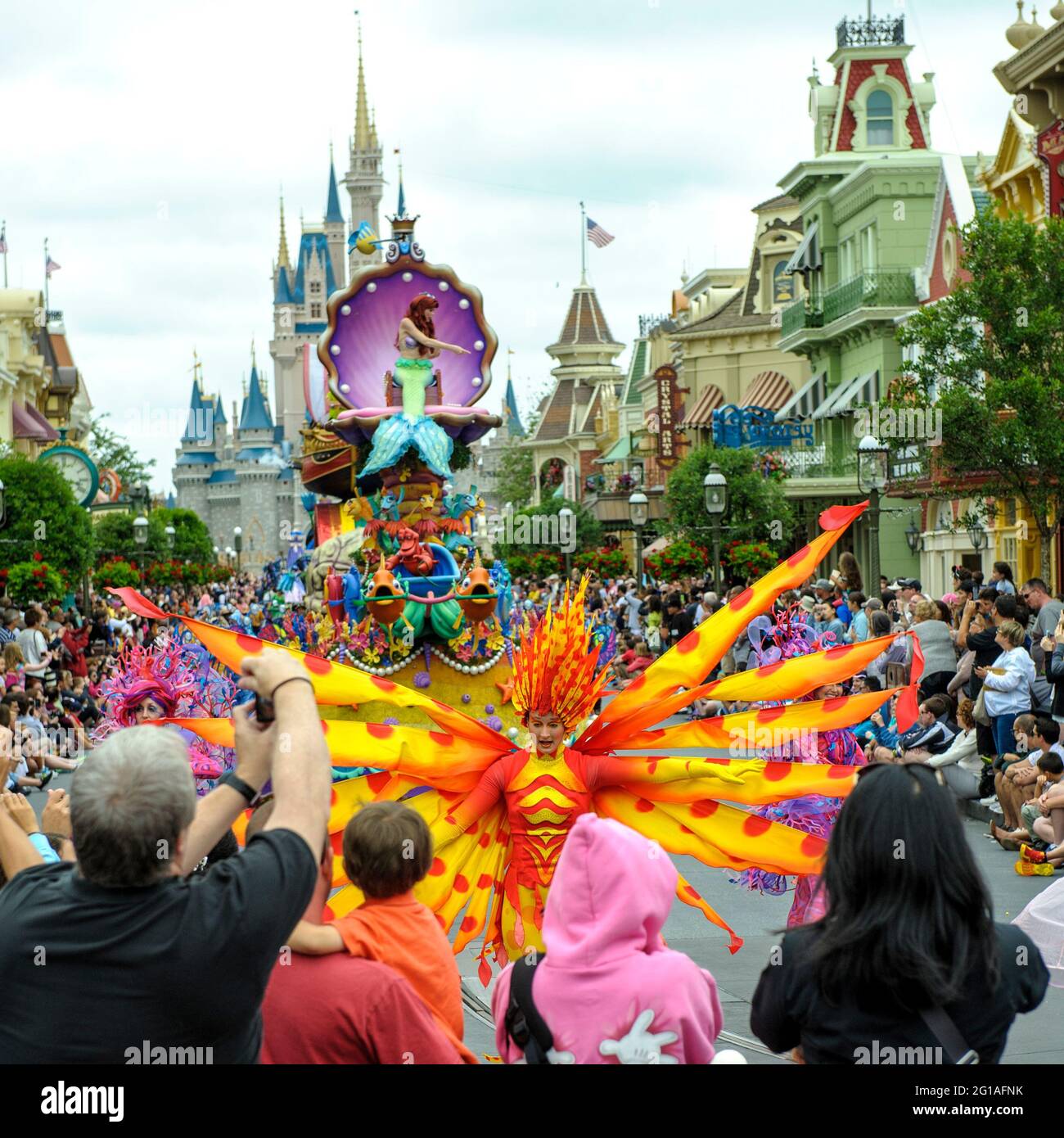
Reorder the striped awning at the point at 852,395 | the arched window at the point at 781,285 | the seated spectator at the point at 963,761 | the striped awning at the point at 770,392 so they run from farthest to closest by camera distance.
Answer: the arched window at the point at 781,285 < the striped awning at the point at 770,392 < the striped awning at the point at 852,395 < the seated spectator at the point at 963,761

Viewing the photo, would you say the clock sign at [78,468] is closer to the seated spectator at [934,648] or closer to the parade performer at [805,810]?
the seated spectator at [934,648]

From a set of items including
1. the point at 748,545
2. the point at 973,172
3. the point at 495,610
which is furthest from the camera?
the point at 973,172

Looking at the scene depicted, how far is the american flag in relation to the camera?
5034cm

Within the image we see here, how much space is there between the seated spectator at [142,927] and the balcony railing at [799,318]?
37.5m

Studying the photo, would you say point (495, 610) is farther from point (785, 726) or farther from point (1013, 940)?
point (1013, 940)

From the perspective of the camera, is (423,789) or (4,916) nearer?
(4,916)

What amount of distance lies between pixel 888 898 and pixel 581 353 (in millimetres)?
94103

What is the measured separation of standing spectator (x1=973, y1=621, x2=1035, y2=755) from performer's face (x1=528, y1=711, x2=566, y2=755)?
23.7 feet

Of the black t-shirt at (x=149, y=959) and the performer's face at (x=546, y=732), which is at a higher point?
the performer's face at (x=546, y=732)

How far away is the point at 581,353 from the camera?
318 ft

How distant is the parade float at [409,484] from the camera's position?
11.6 metres

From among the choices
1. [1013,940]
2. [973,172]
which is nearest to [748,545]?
[973,172]

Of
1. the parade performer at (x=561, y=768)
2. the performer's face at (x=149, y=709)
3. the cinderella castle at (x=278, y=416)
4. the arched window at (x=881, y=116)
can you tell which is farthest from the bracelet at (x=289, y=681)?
the cinderella castle at (x=278, y=416)

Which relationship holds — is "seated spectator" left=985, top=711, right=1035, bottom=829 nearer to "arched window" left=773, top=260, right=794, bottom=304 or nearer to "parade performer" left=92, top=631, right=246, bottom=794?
"parade performer" left=92, top=631, right=246, bottom=794
